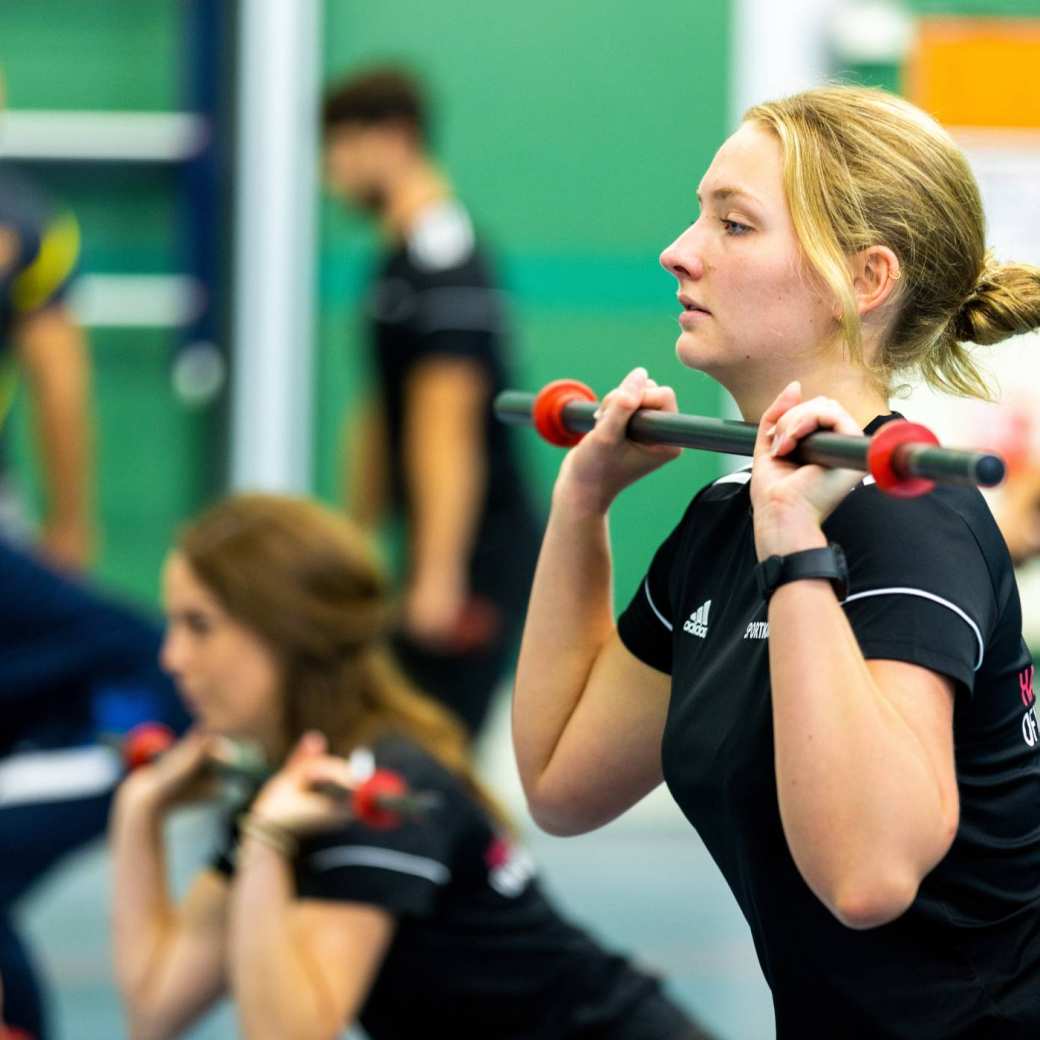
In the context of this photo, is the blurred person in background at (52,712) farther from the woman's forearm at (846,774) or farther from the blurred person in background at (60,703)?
the woman's forearm at (846,774)

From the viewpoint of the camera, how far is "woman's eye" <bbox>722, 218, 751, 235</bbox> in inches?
56.1

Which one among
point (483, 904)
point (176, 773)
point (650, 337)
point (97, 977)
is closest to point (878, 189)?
point (483, 904)

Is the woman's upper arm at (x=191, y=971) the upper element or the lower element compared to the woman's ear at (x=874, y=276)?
lower

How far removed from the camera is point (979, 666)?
1340mm

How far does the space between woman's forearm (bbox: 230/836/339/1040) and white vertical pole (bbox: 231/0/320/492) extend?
10.1ft

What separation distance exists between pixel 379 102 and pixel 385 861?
7.31 ft

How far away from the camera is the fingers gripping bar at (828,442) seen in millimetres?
1161

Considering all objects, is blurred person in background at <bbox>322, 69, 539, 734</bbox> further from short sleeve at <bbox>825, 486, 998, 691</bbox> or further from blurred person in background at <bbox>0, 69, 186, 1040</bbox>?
short sleeve at <bbox>825, 486, 998, 691</bbox>

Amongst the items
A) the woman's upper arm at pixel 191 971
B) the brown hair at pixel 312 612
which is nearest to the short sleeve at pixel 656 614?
the brown hair at pixel 312 612

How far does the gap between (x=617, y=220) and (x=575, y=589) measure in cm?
377

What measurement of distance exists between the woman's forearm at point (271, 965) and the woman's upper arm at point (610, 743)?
24.9 inches

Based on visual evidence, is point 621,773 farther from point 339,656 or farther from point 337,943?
point 339,656

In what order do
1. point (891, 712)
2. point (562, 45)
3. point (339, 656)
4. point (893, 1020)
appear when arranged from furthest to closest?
point (562, 45)
point (339, 656)
point (893, 1020)
point (891, 712)

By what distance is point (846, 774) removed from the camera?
4.08 feet
